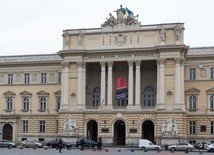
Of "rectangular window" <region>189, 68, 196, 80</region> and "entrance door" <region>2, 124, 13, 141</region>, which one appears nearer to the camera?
"rectangular window" <region>189, 68, 196, 80</region>

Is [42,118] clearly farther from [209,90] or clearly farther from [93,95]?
[209,90]

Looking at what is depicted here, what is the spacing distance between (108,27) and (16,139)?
90.1 ft

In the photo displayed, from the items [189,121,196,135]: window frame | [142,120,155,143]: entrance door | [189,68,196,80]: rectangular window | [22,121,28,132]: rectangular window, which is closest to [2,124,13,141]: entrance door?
[22,121,28,132]: rectangular window

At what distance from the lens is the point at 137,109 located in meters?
82.5

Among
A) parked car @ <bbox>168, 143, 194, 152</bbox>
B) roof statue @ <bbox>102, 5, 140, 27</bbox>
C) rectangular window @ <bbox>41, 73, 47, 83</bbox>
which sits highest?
roof statue @ <bbox>102, 5, 140, 27</bbox>

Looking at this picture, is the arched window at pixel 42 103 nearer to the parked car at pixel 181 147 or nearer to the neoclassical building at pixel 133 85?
the neoclassical building at pixel 133 85

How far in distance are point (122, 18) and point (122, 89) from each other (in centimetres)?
1190

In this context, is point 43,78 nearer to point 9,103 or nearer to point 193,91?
point 9,103

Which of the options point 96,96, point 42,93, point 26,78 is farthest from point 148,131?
point 26,78

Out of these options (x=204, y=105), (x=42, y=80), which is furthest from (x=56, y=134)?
(x=204, y=105)

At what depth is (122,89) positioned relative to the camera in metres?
84.7

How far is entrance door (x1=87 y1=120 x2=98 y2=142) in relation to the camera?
87188 mm

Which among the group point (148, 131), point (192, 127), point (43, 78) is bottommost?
point (148, 131)

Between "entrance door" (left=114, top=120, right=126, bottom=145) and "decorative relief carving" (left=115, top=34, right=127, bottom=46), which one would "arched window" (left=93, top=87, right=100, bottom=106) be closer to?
"entrance door" (left=114, top=120, right=126, bottom=145)
